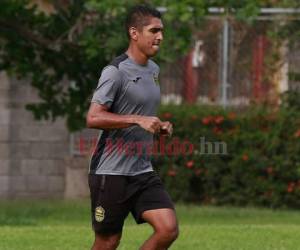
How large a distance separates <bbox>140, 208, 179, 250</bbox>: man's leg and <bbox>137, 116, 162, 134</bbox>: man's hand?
2.13 ft

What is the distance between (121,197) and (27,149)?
42.4 feet

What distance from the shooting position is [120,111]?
812cm

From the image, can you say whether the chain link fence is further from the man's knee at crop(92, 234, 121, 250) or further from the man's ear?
the man's knee at crop(92, 234, 121, 250)

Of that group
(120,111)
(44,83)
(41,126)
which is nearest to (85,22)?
(44,83)

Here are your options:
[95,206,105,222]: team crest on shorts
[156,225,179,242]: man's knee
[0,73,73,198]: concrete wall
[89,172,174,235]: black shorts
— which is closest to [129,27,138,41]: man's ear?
[89,172,174,235]: black shorts

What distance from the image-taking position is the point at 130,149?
8102mm

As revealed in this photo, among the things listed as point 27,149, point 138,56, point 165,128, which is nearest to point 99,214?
point 165,128

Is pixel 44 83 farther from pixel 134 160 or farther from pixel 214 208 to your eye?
pixel 134 160

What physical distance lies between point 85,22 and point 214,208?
375 cm

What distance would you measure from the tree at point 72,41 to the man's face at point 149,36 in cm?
623

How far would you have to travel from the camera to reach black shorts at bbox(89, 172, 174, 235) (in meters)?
8.17

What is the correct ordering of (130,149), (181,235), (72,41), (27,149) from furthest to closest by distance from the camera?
(27,149) < (72,41) < (181,235) < (130,149)

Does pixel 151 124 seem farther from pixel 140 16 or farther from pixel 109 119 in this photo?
pixel 140 16

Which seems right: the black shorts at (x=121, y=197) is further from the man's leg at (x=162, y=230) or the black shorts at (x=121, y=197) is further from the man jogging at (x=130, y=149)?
the man's leg at (x=162, y=230)
